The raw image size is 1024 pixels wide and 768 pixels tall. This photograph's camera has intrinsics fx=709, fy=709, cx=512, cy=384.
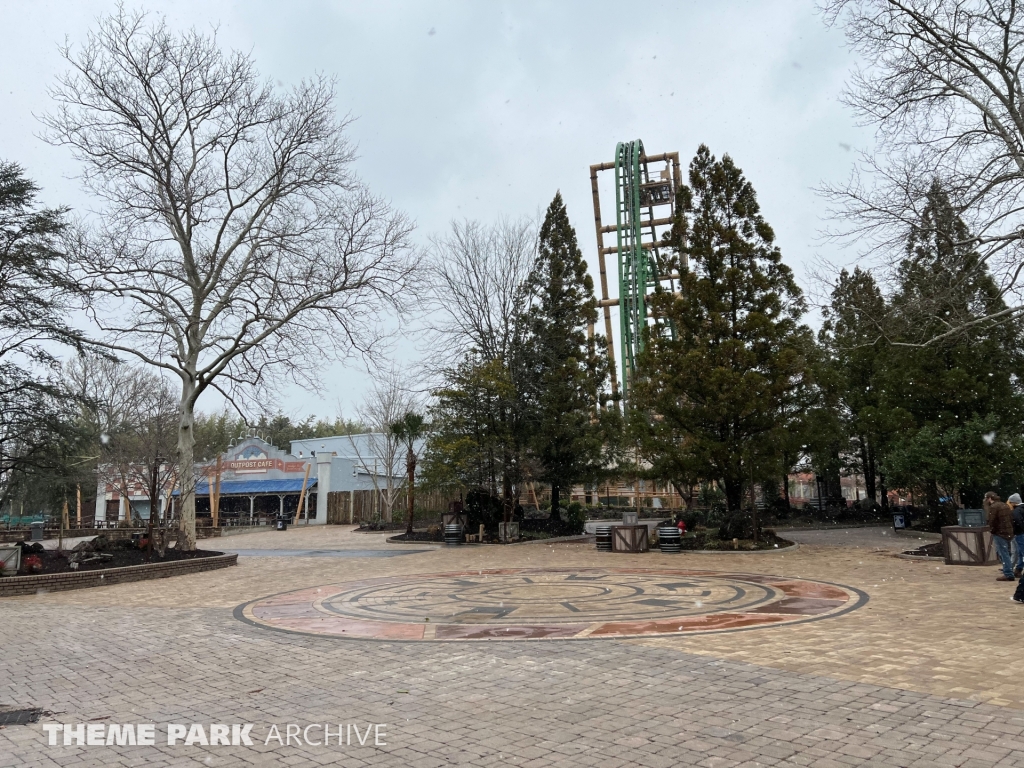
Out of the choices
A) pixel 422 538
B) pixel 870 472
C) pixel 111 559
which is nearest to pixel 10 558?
pixel 111 559

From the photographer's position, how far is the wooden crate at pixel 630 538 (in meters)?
20.8

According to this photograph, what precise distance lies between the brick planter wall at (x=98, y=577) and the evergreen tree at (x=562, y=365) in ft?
41.4

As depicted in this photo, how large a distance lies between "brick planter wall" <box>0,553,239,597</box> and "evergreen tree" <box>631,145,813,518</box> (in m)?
13.8

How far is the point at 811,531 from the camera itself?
28875mm

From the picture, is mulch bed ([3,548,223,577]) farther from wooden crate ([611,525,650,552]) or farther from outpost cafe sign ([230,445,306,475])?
outpost cafe sign ([230,445,306,475])

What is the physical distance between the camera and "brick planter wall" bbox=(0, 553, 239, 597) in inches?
580

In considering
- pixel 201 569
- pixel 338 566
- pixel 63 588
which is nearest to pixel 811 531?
pixel 338 566

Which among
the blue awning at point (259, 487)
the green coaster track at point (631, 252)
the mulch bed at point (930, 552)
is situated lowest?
the mulch bed at point (930, 552)

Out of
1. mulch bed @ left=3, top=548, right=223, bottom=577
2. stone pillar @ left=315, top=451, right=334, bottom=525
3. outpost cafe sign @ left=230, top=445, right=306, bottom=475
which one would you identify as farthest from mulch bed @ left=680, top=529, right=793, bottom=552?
outpost cafe sign @ left=230, top=445, right=306, bottom=475

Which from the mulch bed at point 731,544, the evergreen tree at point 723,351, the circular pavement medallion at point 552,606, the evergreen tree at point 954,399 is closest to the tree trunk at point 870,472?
the evergreen tree at point 954,399

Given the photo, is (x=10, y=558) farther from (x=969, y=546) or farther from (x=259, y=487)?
(x=259, y=487)

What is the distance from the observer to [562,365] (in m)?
29.2

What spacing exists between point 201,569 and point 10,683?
42.4ft

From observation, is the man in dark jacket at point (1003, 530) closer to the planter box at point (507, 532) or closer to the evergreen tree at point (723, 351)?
the evergreen tree at point (723, 351)
